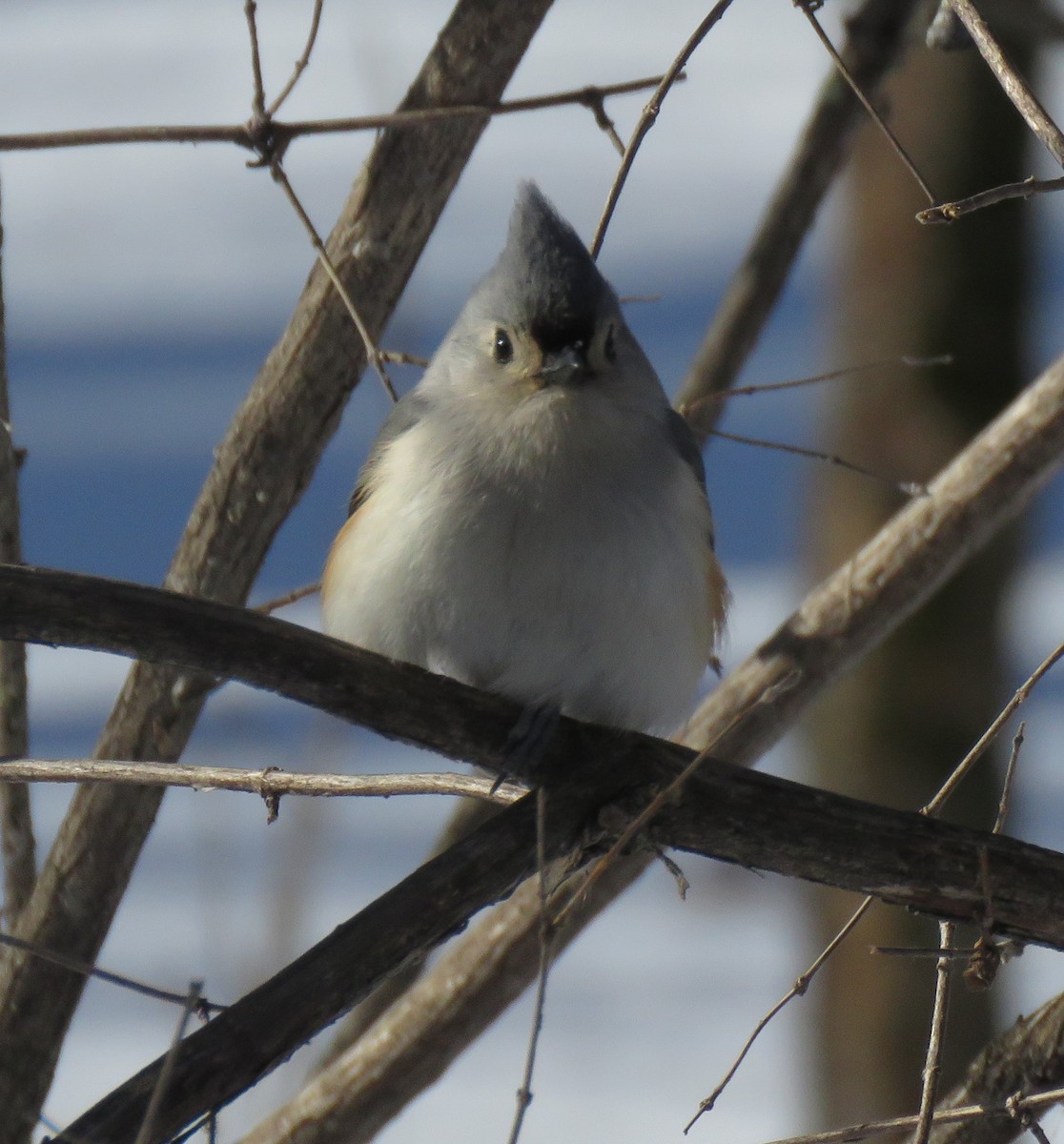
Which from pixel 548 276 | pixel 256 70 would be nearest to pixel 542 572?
pixel 548 276

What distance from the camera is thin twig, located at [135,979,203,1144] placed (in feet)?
4.11

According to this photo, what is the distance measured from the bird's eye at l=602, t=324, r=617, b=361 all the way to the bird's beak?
0.19 feet

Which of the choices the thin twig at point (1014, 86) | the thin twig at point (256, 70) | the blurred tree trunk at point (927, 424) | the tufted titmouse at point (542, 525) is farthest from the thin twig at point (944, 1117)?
the blurred tree trunk at point (927, 424)

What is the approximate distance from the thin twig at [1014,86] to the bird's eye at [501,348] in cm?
90

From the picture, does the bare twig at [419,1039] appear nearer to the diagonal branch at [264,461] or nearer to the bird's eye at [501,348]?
the diagonal branch at [264,461]

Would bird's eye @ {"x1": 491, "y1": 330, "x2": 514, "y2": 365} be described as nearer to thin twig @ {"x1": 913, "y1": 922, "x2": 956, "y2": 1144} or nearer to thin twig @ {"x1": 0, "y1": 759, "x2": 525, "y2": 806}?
thin twig @ {"x1": 0, "y1": 759, "x2": 525, "y2": 806}

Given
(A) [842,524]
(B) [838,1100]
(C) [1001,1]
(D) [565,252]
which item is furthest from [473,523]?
(B) [838,1100]

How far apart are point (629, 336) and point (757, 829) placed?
3.01 ft

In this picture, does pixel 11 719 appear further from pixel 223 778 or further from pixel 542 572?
pixel 542 572

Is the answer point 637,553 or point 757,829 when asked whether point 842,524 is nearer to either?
point 637,553

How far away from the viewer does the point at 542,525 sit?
77.7 inches

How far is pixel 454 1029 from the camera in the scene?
2338 millimetres

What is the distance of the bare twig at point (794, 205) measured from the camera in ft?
9.20

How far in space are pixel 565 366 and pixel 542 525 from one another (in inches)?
10.4
